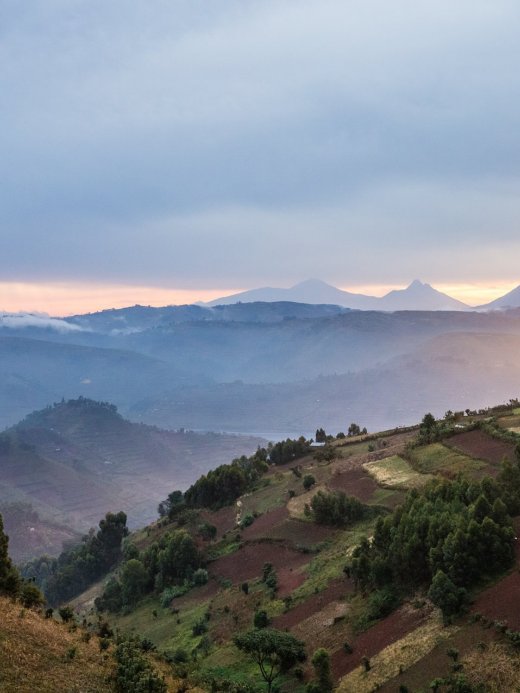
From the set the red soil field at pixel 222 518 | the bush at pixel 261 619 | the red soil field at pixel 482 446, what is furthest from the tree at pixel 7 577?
the red soil field at pixel 482 446

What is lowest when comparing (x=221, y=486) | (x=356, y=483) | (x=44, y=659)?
(x=221, y=486)

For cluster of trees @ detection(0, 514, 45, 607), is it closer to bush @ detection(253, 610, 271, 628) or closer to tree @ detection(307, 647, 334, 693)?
bush @ detection(253, 610, 271, 628)

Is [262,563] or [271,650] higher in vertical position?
[271,650]

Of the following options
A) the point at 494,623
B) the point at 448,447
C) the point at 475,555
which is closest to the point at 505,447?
the point at 448,447

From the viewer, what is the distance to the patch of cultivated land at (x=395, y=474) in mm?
58297

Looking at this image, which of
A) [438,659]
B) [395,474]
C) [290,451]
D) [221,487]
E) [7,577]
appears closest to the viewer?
[438,659]

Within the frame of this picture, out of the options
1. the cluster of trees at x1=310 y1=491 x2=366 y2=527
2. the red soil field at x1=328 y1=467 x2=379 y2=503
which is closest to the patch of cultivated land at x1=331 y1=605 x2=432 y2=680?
the cluster of trees at x1=310 y1=491 x2=366 y2=527

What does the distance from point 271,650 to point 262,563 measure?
76.6 ft

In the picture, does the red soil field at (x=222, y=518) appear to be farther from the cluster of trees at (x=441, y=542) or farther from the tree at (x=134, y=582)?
the cluster of trees at (x=441, y=542)

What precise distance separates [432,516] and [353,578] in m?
8.83

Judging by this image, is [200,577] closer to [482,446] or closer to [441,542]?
[482,446]

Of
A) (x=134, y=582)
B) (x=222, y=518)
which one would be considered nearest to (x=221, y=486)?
(x=222, y=518)

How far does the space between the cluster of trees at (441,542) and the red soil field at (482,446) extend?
501 inches

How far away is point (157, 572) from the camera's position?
69500 millimetres
